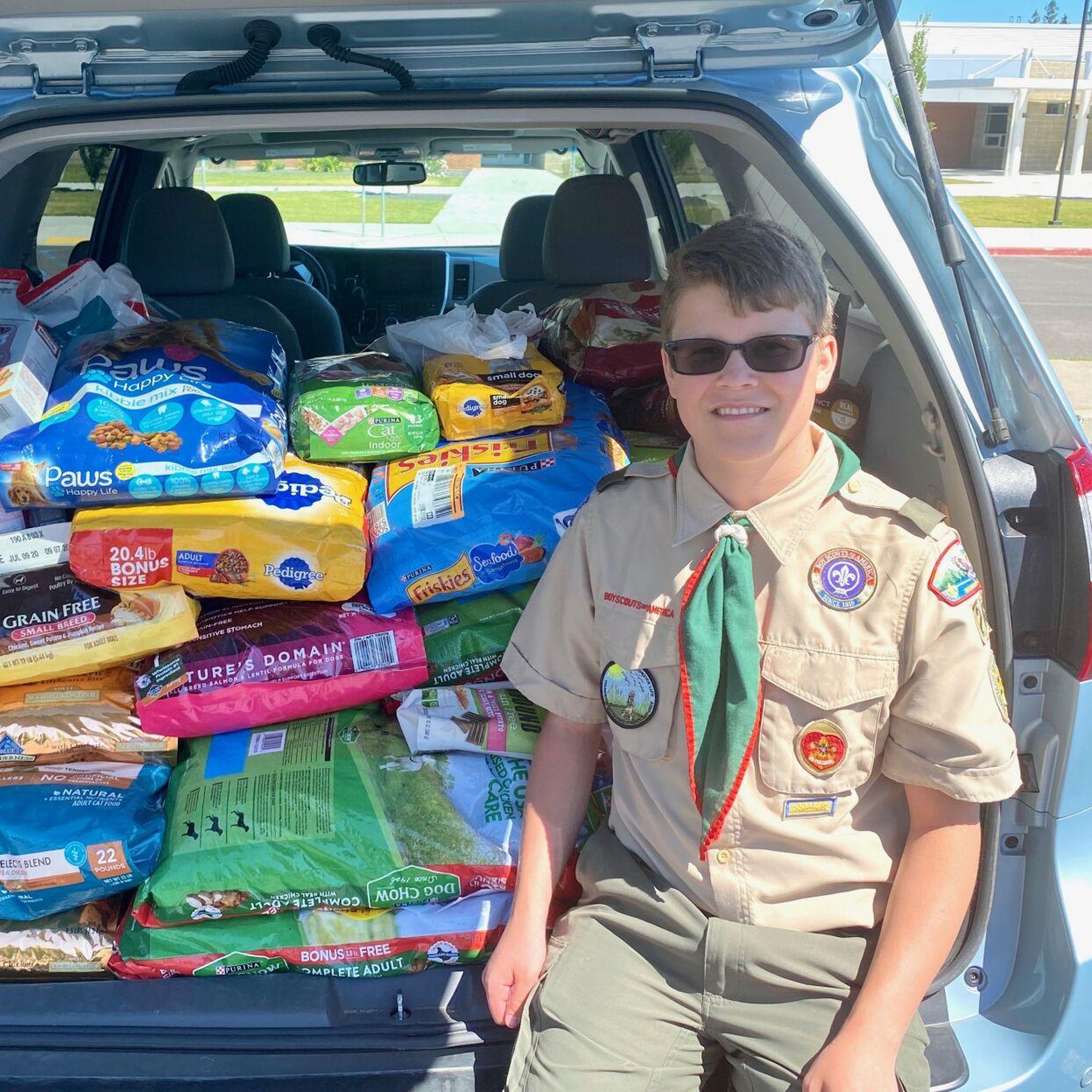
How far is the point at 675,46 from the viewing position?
5.42 feet

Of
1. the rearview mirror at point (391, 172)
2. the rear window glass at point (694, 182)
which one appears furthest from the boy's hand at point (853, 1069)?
the rearview mirror at point (391, 172)

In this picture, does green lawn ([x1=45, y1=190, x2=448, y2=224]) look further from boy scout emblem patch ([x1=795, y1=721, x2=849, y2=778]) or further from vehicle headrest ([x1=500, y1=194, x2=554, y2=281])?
boy scout emblem patch ([x1=795, y1=721, x2=849, y2=778])

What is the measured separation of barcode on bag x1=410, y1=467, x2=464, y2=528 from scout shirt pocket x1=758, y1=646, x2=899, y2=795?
793 millimetres

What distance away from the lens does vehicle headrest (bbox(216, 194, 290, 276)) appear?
4.02m

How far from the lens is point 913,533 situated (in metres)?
1.42

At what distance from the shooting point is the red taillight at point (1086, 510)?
1.39 meters

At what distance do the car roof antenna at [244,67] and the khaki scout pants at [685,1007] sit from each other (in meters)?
1.30

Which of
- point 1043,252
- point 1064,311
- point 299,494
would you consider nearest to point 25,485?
point 299,494

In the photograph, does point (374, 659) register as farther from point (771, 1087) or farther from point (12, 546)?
point (771, 1087)

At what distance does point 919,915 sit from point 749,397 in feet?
2.27

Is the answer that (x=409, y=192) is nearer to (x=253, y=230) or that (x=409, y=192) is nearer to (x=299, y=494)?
(x=253, y=230)

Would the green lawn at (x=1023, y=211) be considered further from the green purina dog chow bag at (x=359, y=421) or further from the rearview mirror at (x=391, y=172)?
the green purina dog chow bag at (x=359, y=421)

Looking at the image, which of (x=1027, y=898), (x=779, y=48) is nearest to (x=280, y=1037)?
(x=1027, y=898)

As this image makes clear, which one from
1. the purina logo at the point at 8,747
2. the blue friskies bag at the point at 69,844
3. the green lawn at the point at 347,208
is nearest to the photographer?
the blue friskies bag at the point at 69,844
